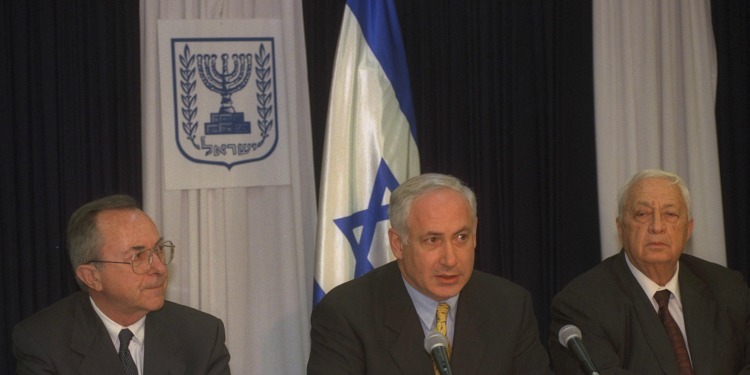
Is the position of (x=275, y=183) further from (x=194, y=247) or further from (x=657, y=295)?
(x=657, y=295)

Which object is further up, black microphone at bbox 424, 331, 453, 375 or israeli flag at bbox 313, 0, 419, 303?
israeli flag at bbox 313, 0, 419, 303

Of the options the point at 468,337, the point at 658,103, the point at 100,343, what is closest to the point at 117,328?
the point at 100,343

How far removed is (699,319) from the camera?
450cm

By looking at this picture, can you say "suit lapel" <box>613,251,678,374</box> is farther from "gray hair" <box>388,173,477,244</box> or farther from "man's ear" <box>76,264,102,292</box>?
"man's ear" <box>76,264,102,292</box>

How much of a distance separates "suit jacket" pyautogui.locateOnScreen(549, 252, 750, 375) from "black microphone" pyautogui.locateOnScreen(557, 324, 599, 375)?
1.16 metres

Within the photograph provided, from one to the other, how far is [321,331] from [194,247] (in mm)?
1815

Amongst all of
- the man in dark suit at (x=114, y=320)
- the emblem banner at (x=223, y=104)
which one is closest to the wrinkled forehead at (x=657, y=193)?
the emblem banner at (x=223, y=104)

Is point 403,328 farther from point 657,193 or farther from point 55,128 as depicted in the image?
point 55,128

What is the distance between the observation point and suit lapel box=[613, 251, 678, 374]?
172 inches

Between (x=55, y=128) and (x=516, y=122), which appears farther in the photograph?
(x=516, y=122)

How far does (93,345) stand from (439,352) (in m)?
1.61

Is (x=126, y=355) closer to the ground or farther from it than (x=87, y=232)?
closer to the ground

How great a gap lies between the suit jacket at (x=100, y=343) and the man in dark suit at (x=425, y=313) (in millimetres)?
479

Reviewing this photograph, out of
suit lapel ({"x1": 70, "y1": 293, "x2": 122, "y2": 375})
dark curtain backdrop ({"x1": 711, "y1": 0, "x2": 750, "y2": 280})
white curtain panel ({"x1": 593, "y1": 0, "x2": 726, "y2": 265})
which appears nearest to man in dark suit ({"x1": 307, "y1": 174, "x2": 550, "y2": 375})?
suit lapel ({"x1": 70, "y1": 293, "x2": 122, "y2": 375})
